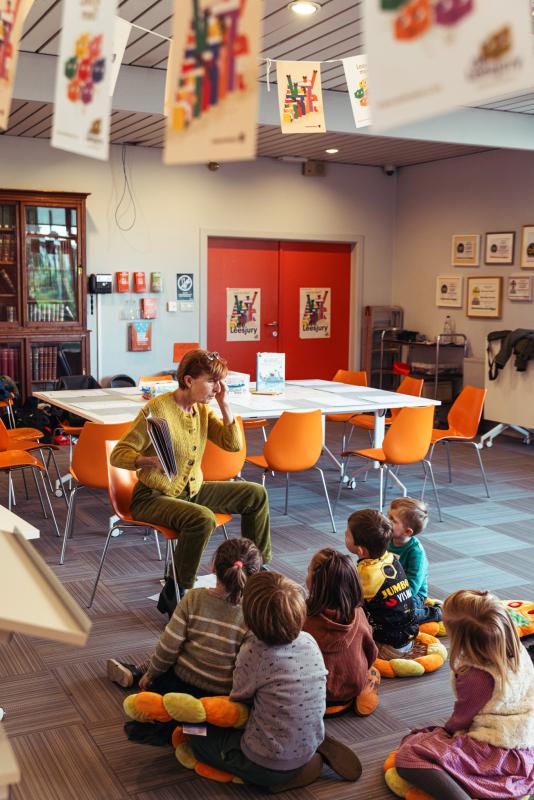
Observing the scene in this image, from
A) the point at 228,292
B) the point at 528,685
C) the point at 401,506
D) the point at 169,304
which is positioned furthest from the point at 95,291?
the point at 528,685

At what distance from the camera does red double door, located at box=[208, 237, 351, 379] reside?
31.0 ft

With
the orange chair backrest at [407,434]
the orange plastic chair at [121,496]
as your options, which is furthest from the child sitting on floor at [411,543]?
the orange chair backrest at [407,434]

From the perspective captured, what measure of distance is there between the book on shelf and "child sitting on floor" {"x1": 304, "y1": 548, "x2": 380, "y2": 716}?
313cm

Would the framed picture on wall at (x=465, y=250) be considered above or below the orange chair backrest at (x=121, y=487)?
above

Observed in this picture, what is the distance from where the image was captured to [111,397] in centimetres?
577

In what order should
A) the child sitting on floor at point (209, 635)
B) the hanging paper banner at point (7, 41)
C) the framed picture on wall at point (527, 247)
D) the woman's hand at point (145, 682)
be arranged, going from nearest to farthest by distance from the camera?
Answer: the hanging paper banner at point (7, 41), the child sitting on floor at point (209, 635), the woman's hand at point (145, 682), the framed picture on wall at point (527, 247)

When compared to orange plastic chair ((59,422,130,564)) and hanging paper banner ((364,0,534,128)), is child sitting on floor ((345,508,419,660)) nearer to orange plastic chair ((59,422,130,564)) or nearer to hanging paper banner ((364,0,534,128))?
orange plastic chair ((59,422,130,564))

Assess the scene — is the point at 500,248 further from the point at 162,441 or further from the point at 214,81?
the point at 214,81

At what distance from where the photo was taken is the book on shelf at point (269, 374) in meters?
6.00

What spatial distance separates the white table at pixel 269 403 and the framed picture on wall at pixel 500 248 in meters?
3.05

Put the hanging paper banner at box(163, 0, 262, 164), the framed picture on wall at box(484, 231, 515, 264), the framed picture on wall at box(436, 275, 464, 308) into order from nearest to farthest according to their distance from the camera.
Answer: the hanging paper banner at box(163, 0, 262, 164)
the framed picture on wall at box(484, 231, 515, 264)
the framed picture on wall at box(436, 275, 464, 308)

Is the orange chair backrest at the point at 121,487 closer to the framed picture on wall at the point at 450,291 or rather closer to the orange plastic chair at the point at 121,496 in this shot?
the orange plastic chair at the point at 121,496

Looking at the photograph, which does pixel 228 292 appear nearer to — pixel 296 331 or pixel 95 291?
pixel 296 331

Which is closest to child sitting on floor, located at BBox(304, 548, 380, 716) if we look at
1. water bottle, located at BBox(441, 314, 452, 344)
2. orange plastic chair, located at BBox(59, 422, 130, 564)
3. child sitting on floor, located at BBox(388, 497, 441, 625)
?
child sitting on floor, located at BBox(388, 497, 441, 625)
